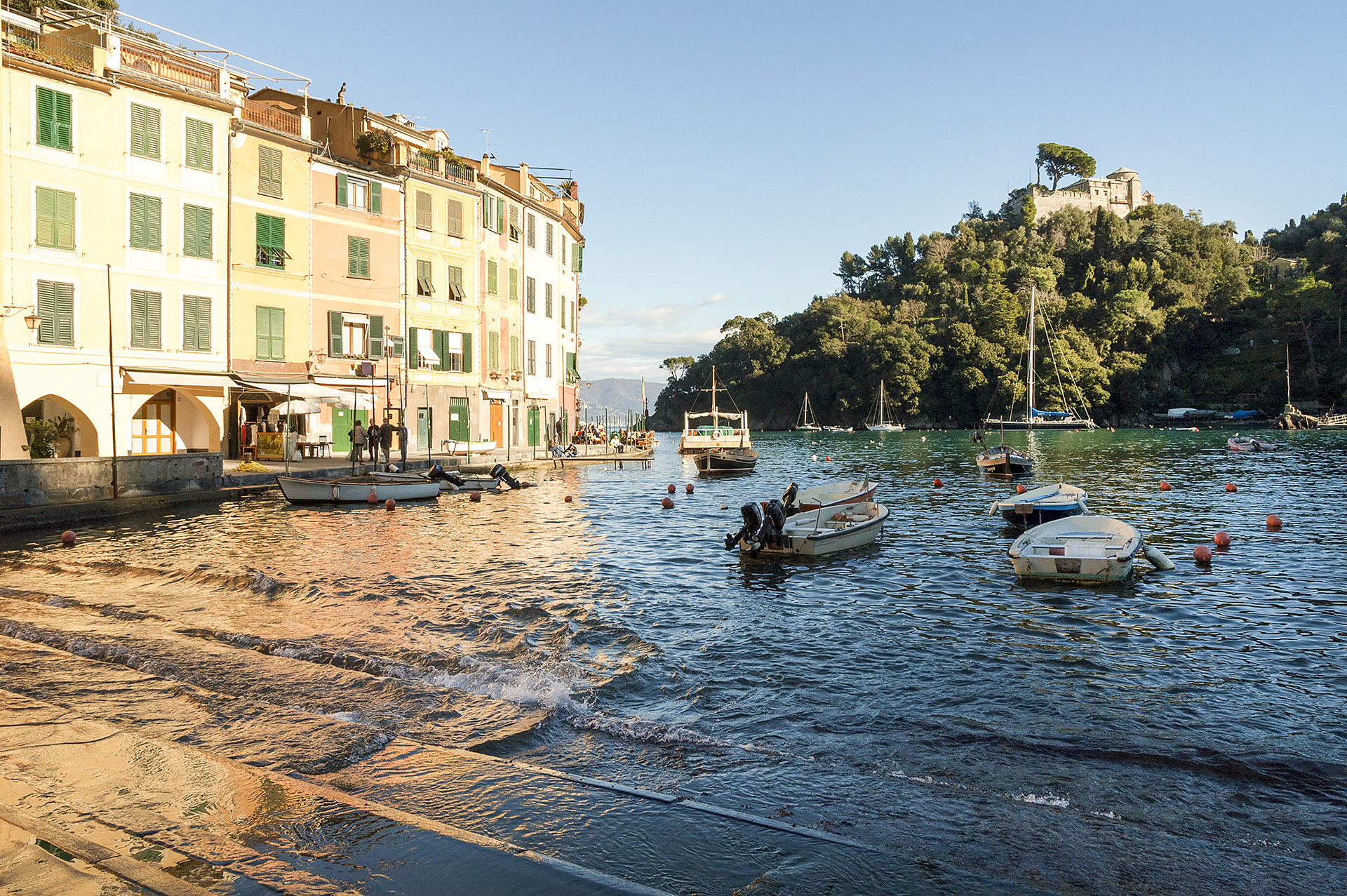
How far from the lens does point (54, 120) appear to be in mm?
29875

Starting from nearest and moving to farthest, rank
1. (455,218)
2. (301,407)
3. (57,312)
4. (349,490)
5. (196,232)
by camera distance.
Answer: (349,490) → (57,312) → (196,232) → (301,407) → (455,218)

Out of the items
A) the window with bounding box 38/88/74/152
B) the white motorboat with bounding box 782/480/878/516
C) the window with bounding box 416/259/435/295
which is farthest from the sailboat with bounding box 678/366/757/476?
the window with bounding box 38/88/74/152

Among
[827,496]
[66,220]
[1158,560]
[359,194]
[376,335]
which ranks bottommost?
[1158,560]

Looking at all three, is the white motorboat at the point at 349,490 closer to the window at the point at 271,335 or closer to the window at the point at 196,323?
the window at the point at 196,323

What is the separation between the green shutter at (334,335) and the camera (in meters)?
40.0

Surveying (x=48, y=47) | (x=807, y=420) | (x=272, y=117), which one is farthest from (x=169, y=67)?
(x=807, y=420)

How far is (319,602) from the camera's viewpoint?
46.5 ft

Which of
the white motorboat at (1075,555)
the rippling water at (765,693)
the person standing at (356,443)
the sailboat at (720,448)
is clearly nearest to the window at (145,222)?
the person standing at (356,443)

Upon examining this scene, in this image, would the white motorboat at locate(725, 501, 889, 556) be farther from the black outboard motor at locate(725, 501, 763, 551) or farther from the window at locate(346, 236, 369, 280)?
the window at locate(346, 236, 369, 280)

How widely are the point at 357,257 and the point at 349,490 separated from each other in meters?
16.2

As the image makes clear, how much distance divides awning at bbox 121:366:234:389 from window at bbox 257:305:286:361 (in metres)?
2.27

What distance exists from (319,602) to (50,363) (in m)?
22.3

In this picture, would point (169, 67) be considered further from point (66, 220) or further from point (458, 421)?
point (458, 421)

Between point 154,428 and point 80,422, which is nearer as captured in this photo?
point 80,422
